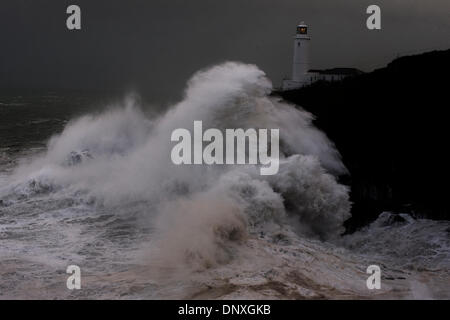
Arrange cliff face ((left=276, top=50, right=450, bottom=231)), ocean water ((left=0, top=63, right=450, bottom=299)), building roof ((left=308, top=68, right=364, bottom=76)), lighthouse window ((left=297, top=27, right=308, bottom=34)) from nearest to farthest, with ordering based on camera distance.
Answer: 1. ocean water ((left=0, top=63, right=450, bottom=299))
2. cliff face ((left=276, top=50, right=450, bottom=231))
3. lighthouse window ((left=297, top=27, right=308, bottom=34))
4. building roof ((left=308, top=68, right=364, bottom=76))

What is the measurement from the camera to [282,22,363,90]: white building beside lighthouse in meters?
33.3

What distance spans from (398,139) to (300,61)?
Answer: 725 inches

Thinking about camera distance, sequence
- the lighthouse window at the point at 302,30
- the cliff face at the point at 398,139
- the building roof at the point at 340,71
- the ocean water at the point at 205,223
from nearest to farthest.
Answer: the ocean water at the point at 205,223, the cliff face at the point at 398,139, the lighthouse window at the point at 302,30, the building roof at the point at 340,71

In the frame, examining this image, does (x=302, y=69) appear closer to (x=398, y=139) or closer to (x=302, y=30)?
(x=302, y=30)

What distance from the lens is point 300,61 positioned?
34.1 meters

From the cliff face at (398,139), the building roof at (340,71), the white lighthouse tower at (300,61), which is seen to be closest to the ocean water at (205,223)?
the cliff face at (398,139)

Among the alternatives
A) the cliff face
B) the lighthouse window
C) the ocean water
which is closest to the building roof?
the lighthouse window

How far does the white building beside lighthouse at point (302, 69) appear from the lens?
33.3m

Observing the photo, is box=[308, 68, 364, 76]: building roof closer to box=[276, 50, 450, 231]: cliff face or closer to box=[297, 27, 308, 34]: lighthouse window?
box=[297, 27, 308, 34]: lighthouse window

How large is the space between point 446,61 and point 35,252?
57.2 feet

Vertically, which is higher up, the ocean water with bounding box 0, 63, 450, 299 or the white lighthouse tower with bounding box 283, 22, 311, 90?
the white lighthouse tower with bounding box 283, 22, 311, 90

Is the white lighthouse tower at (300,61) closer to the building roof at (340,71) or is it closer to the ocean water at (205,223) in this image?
the building roof at (340,71)

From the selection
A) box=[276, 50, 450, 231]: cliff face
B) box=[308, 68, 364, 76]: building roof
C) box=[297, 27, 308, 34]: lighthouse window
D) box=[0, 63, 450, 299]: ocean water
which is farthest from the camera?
box=[308, 68, 364, 76]: building roof
